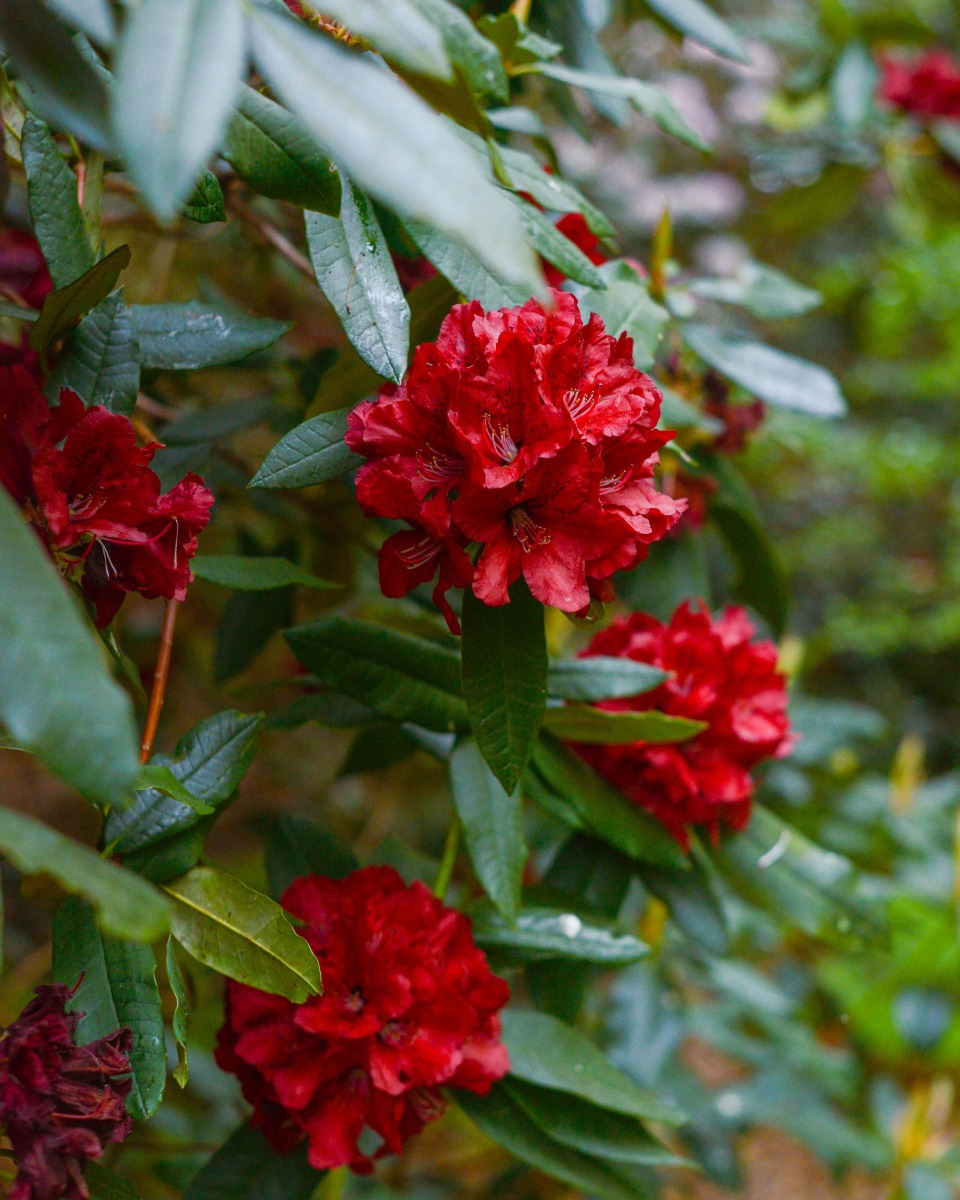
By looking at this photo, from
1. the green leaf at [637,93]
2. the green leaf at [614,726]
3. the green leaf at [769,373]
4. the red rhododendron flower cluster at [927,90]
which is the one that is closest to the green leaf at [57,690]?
the green leaf at [614,726]

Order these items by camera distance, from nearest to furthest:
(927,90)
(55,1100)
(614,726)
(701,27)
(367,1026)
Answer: (55,1100) < (367,1026) < (614,726) < (701,27) < (927,90)

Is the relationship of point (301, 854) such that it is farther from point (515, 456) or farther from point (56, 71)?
point (56, 71)

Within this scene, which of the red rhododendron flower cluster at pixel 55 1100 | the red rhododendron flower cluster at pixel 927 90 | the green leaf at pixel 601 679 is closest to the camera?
the red rhododendron flower cluster at pixel 55 1100

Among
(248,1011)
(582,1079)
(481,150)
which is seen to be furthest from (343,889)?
(481,150)

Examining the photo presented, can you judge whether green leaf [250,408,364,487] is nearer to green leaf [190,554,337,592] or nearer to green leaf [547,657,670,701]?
green leaf [190,554,337,592]

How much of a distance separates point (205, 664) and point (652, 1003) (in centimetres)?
77

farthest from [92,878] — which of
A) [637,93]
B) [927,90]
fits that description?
[927,90]

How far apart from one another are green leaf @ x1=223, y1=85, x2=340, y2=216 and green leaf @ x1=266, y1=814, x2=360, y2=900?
0.42 meters

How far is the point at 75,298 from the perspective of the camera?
1.72 feet

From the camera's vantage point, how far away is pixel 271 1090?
58cm

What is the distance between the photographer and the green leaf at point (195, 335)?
61cm

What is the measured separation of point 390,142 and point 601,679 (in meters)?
0.41

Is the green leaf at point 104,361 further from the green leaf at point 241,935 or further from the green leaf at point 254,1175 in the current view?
the green leaf at point 254,1175

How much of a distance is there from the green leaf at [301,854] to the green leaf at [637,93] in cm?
55
